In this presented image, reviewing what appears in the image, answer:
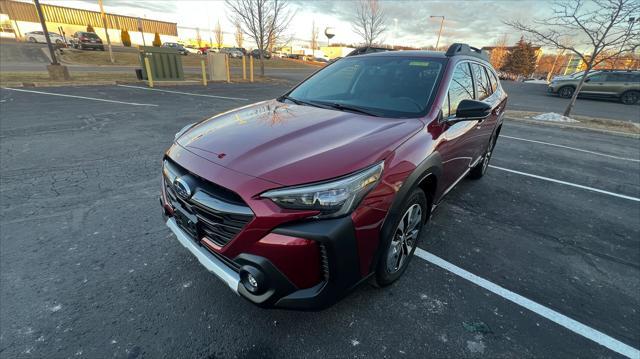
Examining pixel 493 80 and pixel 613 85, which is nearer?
pixel 493 80

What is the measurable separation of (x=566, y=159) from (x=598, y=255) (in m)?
4.25

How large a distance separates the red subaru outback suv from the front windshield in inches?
0.8

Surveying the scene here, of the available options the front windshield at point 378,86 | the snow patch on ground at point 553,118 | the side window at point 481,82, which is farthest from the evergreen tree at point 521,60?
the front windshield at point 378,86

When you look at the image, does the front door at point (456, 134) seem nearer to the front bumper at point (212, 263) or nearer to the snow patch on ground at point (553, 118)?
the front bumper at point (212, 263)

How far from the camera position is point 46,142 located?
5.16 metres

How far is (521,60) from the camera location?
47.3 metres

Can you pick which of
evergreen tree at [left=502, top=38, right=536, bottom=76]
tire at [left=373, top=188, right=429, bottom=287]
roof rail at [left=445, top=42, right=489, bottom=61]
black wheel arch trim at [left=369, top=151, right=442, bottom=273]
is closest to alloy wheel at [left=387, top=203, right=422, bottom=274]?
tire at [left=373, top=188, right=429, bottom=287]

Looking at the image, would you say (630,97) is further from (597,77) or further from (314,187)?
(314,187)

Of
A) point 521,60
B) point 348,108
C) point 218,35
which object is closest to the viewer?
point 348,108

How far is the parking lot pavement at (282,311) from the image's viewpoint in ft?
6.21

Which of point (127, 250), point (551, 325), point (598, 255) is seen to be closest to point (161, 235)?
point (127, 250)

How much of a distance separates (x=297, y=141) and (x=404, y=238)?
112 cm

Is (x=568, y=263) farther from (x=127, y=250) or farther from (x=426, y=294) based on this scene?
(x=127, y=250)

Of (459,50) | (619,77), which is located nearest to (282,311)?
(459,50)
